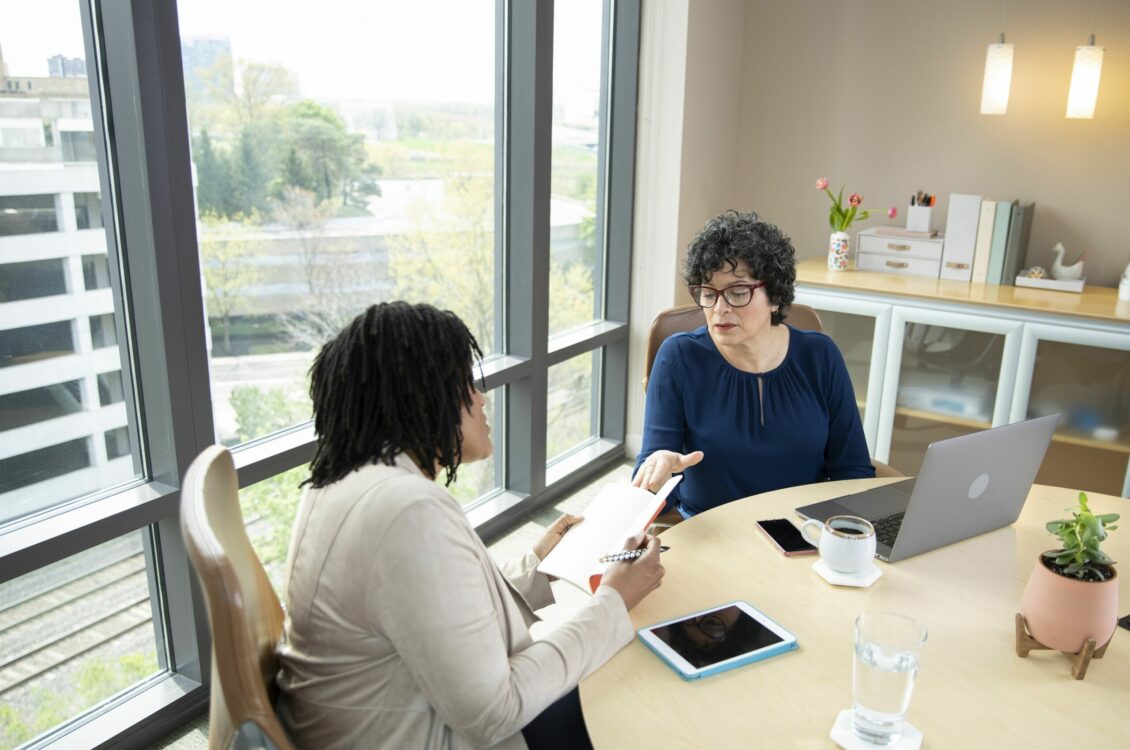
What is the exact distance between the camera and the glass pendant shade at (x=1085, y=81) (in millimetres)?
2883

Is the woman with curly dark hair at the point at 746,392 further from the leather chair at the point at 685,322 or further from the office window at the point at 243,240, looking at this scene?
the office window at the point at 243,240

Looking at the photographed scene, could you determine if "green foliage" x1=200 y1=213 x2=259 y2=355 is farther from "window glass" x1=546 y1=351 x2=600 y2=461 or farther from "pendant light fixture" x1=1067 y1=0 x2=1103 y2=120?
"pendant light fixture" x1=1067 y1=0 x2=1103 y2=120

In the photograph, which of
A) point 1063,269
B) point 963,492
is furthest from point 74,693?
point 1063,269

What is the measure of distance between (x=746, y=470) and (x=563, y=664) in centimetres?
93

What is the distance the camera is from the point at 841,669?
118 cm

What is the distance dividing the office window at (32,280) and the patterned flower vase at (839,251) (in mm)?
2548

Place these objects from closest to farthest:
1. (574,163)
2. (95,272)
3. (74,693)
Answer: (95,272)
(74,693)
(574,163)

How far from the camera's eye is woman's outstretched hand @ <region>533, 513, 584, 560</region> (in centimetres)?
153

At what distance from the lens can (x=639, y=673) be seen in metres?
1.16

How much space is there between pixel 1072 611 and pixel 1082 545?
0.29ft

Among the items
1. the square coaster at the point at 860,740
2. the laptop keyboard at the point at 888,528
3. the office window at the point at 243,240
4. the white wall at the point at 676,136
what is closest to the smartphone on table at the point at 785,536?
the laptop keyboard at the point at 888,528

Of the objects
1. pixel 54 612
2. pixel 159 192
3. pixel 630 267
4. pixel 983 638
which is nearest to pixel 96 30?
pixel 159 192

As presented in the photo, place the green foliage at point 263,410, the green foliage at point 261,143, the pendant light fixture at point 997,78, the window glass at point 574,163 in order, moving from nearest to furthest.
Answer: the green foliage at point 261,143 < the green foliage at point 263,410 < the pendant light fixture at point 997,78 < the window glass at point 574,163

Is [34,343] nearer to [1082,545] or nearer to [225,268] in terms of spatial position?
[225,268]
